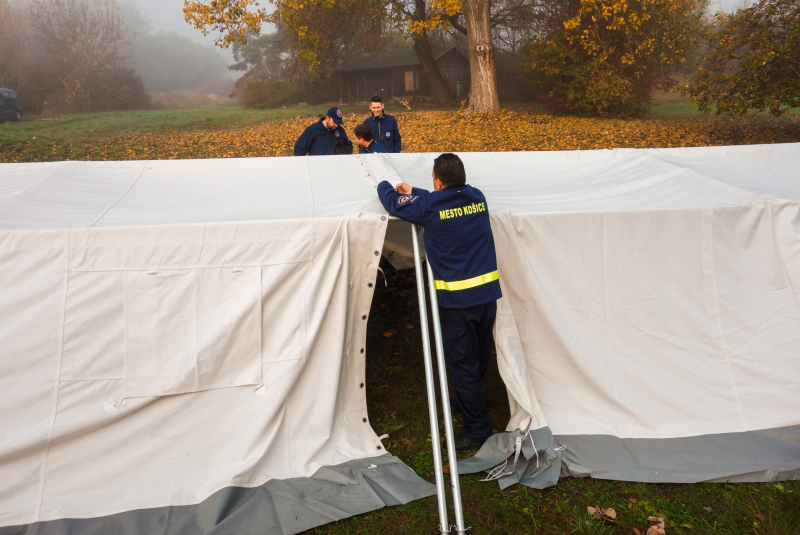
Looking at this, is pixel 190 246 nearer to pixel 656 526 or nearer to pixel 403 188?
pixel 403 188

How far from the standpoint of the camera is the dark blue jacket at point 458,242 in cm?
346

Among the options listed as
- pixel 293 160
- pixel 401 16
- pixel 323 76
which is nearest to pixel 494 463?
pixel 293 160

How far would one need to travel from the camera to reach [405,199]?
3.57m

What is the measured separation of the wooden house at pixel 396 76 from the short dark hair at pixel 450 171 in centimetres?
2536

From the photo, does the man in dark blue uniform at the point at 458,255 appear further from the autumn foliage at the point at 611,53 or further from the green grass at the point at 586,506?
the autumn foliage at the point at 611,53

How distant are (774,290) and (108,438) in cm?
449

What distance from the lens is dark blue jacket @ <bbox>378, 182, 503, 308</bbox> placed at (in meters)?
3.46

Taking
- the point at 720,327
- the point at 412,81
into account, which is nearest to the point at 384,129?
the point at 720,327

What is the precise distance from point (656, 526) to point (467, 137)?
1294 centimetres

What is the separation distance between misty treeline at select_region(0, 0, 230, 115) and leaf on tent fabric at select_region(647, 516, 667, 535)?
26.9m

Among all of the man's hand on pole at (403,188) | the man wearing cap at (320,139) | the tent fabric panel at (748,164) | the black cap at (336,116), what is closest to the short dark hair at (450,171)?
the man's hand on pole at (403,188)

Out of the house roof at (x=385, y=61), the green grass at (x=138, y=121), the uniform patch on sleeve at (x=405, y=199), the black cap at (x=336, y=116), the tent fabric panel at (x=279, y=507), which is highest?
the house roof at (x=385, y=61)

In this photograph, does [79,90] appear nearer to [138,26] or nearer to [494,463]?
[138,26]

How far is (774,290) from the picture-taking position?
401 cm
